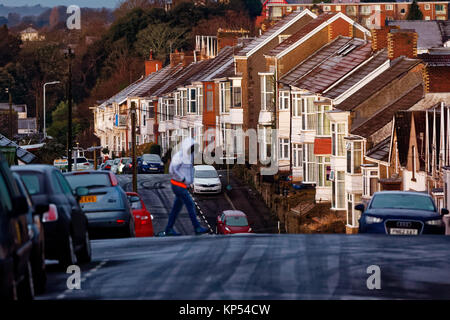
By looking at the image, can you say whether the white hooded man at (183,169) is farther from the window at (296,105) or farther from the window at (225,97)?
the window at (225,97)

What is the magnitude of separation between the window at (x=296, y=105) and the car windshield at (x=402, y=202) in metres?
39.8

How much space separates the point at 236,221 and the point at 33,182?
34.2m

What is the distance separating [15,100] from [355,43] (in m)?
96.7

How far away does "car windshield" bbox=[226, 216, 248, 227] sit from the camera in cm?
4841

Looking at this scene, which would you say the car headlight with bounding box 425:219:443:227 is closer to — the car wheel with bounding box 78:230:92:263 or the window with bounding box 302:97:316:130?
the car wheel with bounding box 78:230:92:263

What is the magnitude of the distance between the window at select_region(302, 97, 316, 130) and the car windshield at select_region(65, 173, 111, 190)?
1524 inches

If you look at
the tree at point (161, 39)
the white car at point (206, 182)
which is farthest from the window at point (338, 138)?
the tree at point (161, 39)

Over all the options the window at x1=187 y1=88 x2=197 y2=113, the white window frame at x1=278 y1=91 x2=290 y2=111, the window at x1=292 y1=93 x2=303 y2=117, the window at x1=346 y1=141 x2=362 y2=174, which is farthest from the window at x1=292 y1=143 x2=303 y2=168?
the window at x1=187 y1=88 x2=197 y2=113

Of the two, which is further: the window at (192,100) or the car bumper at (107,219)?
the window at (192,100)

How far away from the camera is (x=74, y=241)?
14.8 meters

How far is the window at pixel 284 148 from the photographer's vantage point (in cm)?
6873

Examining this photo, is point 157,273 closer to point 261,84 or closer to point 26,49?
point 261,84

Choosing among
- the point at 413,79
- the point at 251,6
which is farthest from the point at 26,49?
the point at 413,79

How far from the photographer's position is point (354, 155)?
5353 cm
